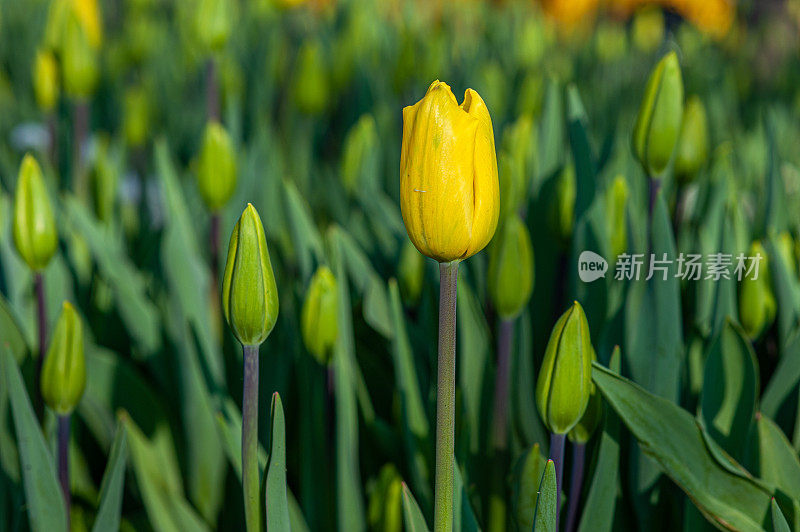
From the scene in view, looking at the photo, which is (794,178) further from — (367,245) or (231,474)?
(231,474)

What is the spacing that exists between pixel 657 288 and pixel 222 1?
0.79 m

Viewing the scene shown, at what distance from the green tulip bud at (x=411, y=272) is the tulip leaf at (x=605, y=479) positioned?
0.32 m

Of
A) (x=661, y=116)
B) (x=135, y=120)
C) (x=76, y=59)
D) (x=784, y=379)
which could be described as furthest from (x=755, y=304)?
(x=135, y=120)

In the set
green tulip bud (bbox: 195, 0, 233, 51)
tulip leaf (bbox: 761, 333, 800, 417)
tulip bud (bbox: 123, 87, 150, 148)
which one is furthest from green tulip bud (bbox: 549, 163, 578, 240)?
tulip bud (bbox: 123, 87, 150, 148)

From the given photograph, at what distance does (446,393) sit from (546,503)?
0.10m

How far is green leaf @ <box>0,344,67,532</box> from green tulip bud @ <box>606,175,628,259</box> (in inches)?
23.0

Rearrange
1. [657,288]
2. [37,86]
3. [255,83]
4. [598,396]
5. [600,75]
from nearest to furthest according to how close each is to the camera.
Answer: [598,396], [657,288], [37,86], [255,83], [600,75]

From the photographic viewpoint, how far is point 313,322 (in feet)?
2.44

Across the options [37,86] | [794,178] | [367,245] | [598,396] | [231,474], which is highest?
[37,86]

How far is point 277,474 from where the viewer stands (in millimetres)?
583

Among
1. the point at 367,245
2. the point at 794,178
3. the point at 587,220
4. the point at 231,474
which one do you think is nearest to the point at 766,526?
the point at 587,220

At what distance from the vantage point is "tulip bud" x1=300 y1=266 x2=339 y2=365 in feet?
2.42

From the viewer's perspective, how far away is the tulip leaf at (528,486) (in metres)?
0.65

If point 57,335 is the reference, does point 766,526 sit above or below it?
below
